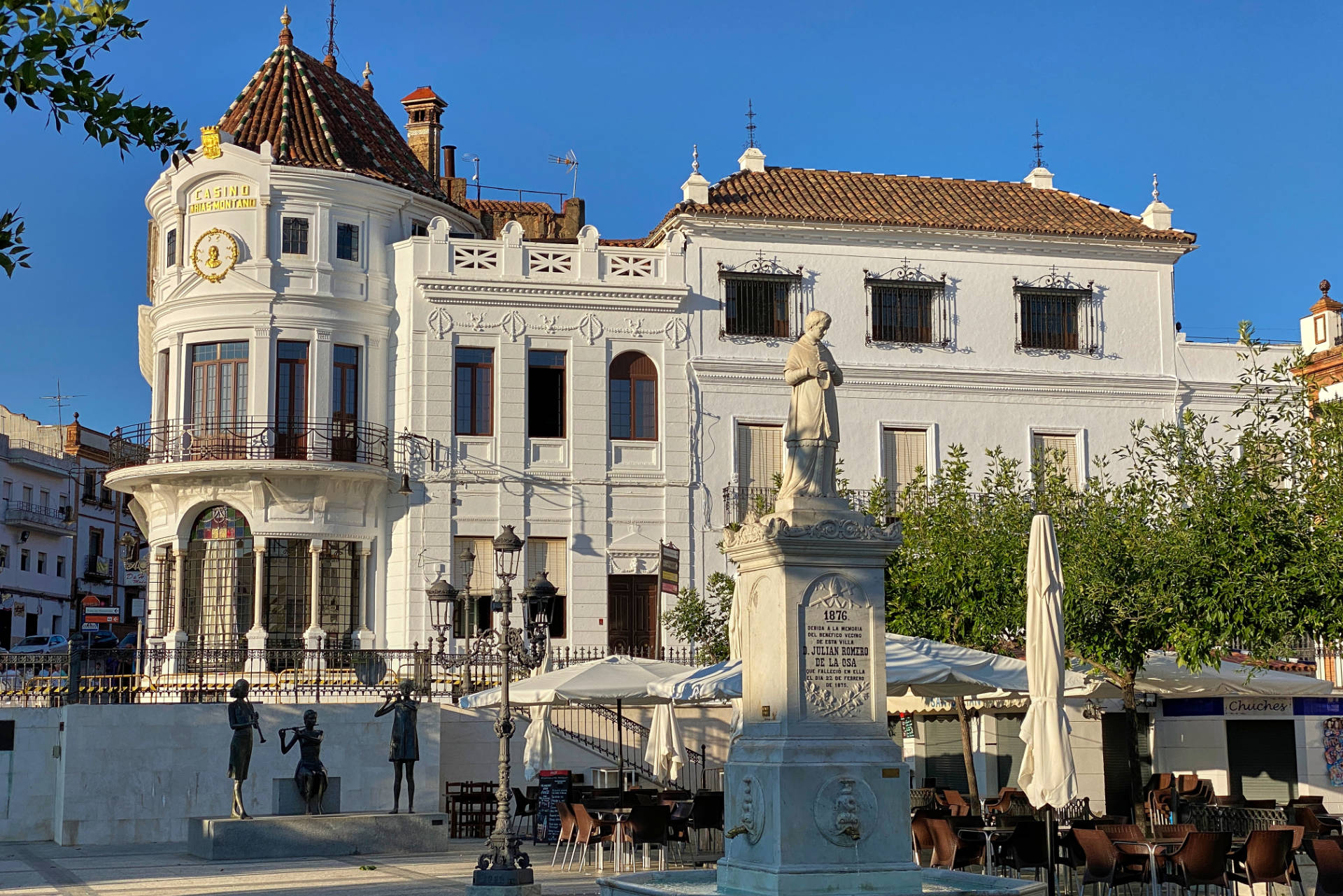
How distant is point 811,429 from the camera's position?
1280cm

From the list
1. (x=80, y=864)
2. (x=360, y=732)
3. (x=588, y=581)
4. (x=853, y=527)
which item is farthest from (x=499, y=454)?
(x=853, y=527)

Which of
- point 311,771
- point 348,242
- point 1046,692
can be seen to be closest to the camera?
point 1046,692

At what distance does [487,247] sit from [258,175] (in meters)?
4.57

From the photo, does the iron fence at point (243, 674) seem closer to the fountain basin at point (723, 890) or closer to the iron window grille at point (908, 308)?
the iron window grille at point (908, 308)

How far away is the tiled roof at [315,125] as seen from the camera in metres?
31.4

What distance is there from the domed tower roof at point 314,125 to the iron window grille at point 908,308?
30.2ft

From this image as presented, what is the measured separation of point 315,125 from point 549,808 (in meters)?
16.2

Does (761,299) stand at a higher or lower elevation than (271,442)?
higher

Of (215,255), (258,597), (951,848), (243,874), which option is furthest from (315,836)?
(215,255)

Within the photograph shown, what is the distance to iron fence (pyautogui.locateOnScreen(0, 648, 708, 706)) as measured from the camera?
2484 centimetres

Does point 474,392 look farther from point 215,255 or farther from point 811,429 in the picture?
point 811,429

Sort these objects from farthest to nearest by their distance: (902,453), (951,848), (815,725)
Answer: (902,453)
(951,848)
(815,725)

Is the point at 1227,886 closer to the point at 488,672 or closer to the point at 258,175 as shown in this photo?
the point at 488,672

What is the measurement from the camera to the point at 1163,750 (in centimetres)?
2722
